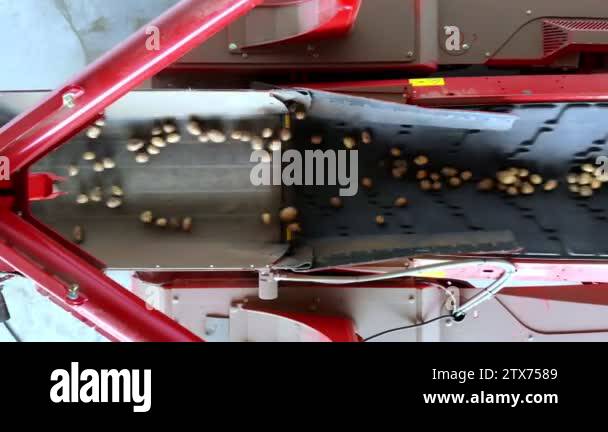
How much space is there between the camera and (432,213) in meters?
1.35

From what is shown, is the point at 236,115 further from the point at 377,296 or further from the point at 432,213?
the point at 377,296

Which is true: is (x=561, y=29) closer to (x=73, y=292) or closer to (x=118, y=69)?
(x=118, y=69)

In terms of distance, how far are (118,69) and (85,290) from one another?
358mm

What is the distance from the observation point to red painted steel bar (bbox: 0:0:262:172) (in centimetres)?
94

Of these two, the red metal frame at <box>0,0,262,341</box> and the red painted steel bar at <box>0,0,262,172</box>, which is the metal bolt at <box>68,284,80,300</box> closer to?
the red metal frame at <box>0,0,262,341</box>

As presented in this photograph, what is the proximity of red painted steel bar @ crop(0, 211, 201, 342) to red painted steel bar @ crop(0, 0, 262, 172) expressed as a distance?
0.16m

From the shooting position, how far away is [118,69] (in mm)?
943

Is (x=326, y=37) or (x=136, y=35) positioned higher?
(x=326, y=37)

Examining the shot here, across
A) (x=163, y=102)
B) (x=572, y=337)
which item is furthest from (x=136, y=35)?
(x=572, y=337)

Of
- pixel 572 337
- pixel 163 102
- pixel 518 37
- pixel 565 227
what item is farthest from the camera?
pixel 572 337

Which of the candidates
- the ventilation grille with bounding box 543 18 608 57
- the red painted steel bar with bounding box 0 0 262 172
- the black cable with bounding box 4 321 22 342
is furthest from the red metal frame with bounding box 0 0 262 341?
the black cable with bounding box 4 321 22 342

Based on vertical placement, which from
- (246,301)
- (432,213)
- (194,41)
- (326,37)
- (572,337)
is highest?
(326,37)

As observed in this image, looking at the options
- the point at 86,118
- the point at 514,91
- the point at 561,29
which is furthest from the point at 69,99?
the point at 561,29

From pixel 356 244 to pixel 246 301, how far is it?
1.29 feet
